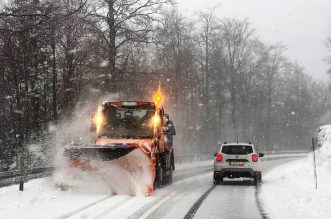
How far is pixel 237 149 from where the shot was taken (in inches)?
789

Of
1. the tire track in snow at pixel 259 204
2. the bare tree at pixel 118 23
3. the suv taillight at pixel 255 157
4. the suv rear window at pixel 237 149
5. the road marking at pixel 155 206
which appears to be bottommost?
the tire track in snow at pixel 259 204

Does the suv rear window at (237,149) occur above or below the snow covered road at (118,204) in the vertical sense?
above

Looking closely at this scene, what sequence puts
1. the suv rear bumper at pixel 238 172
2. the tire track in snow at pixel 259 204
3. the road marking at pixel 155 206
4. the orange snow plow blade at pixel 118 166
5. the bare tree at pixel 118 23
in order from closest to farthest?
the road marking at pixel 155 206
the tire track in snow at pixel 259 204
the orange snow plow blade at pixel 118 166
the suv rear bumper at pixel 238 172
the bare tree at pixel 118 23

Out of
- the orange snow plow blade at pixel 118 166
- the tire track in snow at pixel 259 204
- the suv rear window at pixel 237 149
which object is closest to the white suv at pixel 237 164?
the suv rear window at pixel 237 149

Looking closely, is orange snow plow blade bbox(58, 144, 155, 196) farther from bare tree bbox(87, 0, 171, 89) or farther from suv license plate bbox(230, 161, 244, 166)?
bare tree bbox(87, 0, 171, 89)

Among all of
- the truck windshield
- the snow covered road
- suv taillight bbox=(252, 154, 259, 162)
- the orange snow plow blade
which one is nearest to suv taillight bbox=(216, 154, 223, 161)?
suv taillight bbox=(252, 154, 259, 162)

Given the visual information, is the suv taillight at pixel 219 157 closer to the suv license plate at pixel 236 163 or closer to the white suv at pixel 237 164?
the white suv at pixel 237 164

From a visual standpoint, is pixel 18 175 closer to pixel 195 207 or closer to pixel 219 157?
pixel 219 157

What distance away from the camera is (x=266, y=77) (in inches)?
2830

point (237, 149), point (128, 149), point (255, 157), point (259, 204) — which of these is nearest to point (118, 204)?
point (128, 149)

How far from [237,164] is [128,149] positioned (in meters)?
6.16

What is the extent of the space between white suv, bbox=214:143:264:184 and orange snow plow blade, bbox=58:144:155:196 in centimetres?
531

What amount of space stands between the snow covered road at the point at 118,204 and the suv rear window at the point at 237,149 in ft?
10.4

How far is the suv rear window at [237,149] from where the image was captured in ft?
65.2
